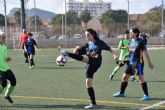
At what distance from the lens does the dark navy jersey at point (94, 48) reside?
10812 mm

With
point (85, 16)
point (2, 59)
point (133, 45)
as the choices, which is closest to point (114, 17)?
point (85, 16)

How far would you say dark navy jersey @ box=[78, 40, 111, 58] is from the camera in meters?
10.8

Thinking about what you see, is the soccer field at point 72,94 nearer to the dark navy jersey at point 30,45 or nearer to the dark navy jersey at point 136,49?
the dark navy jersey at point 136,49

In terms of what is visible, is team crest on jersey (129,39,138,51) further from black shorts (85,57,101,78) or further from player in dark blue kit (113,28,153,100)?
black shorts (85,57,101,78)

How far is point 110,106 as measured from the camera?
10.9m

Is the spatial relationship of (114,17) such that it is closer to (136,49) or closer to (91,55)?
(136,49)

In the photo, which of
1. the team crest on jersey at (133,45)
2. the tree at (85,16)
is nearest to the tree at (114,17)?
the tree at (85,16)

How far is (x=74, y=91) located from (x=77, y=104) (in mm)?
2435

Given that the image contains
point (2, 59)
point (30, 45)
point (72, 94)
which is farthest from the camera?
point (30, 45)

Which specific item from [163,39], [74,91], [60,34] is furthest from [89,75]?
[60,34]

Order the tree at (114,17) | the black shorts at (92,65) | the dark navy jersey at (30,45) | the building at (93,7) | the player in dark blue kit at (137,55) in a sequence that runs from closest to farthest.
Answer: the black shorts at (92,65) → the player in dark blue kit at (137,55) → the dark navy jersey at (30,45) → the tree at (114,17) → the building at (93,7)

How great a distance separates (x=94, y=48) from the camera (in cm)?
1084

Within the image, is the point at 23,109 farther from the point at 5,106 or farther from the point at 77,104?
the point at 77,104

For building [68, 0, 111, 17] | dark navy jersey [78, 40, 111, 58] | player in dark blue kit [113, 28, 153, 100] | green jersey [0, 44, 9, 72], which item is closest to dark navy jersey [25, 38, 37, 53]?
player in dark blue kit [113, 28, 153, 100]
